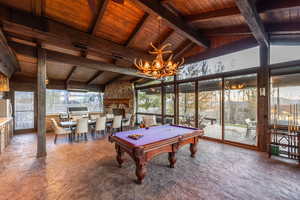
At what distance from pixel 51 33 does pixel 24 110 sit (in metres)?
5.84

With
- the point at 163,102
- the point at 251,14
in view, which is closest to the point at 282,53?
the point at 251,14

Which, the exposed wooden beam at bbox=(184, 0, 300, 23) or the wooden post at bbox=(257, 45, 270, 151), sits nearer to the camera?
the exposed wooden beam at bbox=(184, 0, 300, 23)

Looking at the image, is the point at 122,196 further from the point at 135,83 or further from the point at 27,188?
the point at 135,83

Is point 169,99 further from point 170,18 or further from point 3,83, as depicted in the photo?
point 3,83

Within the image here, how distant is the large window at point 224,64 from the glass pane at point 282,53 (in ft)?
1.22

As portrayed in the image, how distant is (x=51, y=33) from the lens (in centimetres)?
309

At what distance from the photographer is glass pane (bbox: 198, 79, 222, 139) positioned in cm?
495

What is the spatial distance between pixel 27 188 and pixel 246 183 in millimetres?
4015

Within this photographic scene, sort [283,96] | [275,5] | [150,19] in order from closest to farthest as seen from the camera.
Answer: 1. [275,5]
2. [150,19]
3. [283,96]

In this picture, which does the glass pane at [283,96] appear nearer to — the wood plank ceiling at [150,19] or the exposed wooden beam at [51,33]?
the wood plank ceiling at [150,19]

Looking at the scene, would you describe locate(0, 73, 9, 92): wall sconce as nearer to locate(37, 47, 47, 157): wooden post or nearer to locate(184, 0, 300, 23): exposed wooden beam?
locate(37, 47, 47, 157): wooden post

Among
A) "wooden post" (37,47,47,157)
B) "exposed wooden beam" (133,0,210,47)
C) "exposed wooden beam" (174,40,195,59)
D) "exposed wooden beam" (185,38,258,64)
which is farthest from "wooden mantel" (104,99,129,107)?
"exposed wooden beam" (133,0,210,47)

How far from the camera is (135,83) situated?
332 inches

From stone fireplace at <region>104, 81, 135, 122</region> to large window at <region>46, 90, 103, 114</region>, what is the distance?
2.15ft
